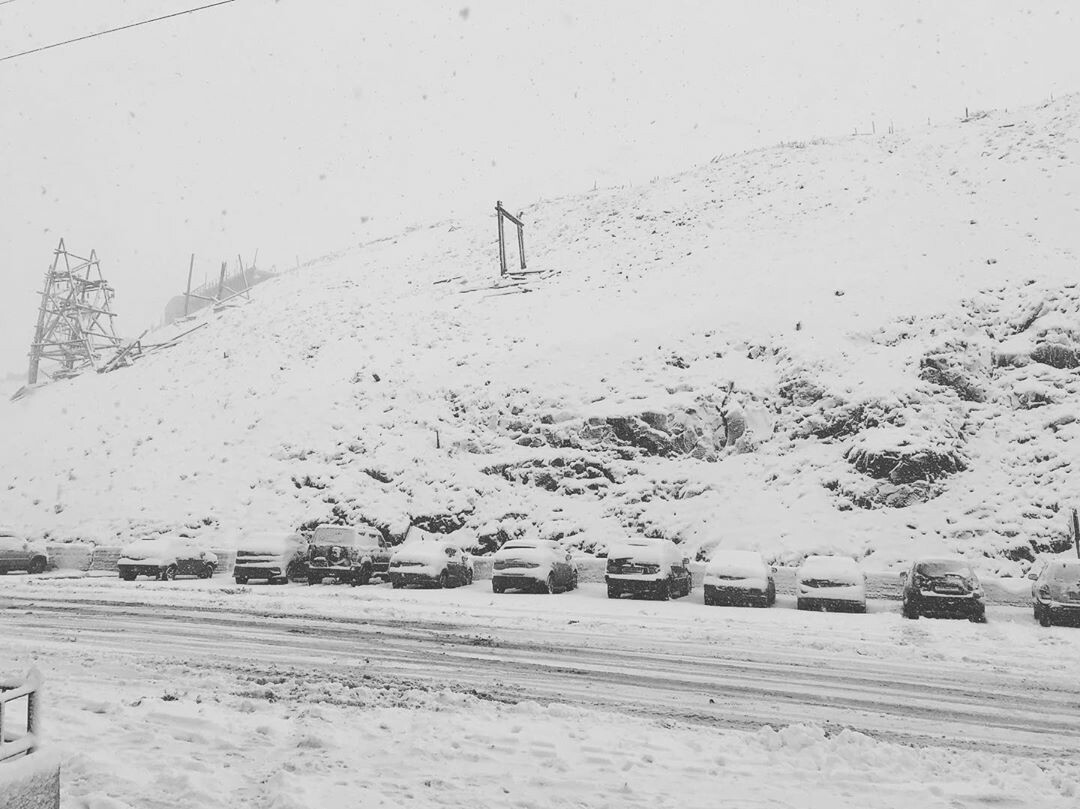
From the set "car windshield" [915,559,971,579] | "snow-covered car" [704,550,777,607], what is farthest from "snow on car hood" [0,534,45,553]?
"car windshield" [915,559,971,579]

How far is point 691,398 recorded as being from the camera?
979 inches

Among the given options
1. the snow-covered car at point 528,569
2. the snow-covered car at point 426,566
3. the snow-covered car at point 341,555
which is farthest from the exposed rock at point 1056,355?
the snow-covered car at point 341,555

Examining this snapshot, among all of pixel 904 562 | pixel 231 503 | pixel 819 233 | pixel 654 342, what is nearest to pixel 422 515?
pixel 231 503

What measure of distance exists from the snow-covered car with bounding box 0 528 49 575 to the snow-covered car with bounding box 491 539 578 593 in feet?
50.1

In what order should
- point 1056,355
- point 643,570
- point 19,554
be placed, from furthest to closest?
1. point 19,554
2. point 1056,355
3. point 643,570

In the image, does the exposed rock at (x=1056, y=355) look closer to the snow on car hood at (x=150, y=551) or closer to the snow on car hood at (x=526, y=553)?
the snow on car hood at (x=526, y=553)

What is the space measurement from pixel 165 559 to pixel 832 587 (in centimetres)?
1762

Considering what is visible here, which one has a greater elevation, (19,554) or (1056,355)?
(1056,355)

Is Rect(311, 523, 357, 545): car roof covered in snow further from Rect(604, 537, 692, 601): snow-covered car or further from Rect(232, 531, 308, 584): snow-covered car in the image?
Rect(604, 537, 692, 601): snow-covered car

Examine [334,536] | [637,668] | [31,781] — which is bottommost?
[637,668]

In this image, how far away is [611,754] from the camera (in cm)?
571

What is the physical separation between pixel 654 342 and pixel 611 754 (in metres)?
22.6

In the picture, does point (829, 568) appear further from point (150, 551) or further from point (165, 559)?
point (150, 551)

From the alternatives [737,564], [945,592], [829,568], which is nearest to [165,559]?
[737,564]
